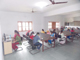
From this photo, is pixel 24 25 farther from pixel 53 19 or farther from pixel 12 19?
pixel 53 19

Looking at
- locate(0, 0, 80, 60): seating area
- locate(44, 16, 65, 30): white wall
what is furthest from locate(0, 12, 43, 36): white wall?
locate(44, 16, 65, 30): white wall

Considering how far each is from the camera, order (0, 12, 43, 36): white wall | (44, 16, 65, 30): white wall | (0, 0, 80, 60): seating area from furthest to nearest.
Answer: (44, 16, 65, 30): white wall < (0, 12, 43, 36): white wall < (0, 0, 80, 60): seating area

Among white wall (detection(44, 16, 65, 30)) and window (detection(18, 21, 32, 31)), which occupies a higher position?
white wall (detection(44, 16, 65, 30))

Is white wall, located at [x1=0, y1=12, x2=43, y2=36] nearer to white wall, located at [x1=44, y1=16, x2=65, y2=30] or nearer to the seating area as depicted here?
the seating area

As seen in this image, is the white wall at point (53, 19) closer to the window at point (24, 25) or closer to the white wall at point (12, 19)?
the white wall at point (12, 19)

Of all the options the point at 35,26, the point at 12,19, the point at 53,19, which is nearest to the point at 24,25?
the point at 35,26

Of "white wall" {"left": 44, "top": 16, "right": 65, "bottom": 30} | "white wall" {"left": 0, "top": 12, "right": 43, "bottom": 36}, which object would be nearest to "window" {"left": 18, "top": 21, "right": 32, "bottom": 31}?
"white wall" {"left": 0, "top": 12, "right": 43, "bottom": 36}

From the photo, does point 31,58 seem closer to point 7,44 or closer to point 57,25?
point 7,44

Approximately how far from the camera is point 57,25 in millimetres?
8805

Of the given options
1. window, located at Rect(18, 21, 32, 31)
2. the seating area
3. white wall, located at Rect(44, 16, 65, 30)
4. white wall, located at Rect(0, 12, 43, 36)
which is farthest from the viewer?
white wall, located at Rect(44, 16, 65, 30)

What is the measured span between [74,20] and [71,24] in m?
0.68

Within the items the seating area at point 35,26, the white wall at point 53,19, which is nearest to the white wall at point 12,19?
the seating area at point 35,26

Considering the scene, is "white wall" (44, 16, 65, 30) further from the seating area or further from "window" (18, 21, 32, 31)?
"window" (18, 21, 32, 31)

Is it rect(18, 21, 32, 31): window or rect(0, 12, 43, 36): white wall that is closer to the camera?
rect(0, 12, 43, 36): white wall
